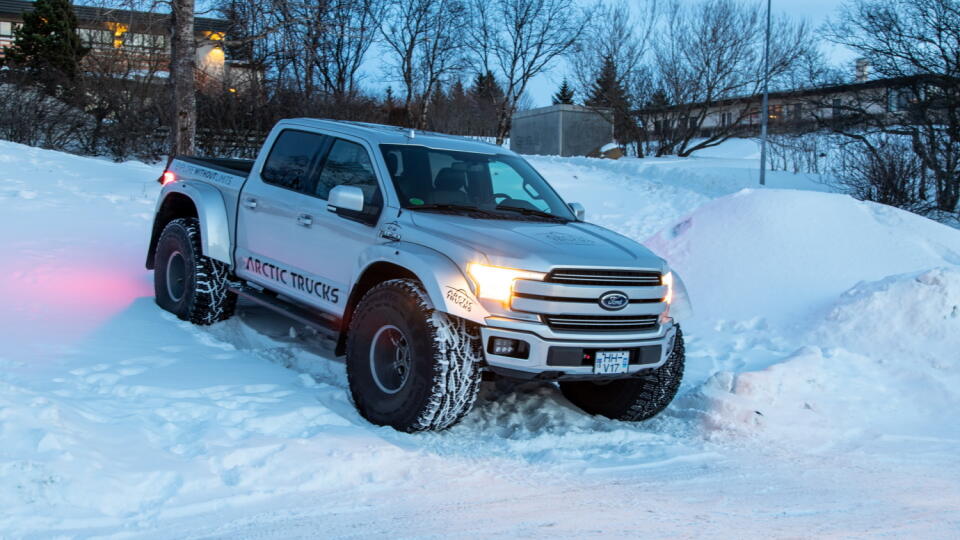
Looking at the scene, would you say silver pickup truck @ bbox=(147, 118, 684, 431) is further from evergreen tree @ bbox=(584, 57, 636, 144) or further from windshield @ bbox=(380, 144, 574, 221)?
→ evergreen tree @ bbox=(584, 57, 636, 144)

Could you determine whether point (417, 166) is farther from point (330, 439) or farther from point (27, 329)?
point (27, 329)

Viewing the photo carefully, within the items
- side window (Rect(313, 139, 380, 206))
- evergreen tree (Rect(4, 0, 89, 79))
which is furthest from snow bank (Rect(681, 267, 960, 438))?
evergreen tree (Rect(4, 0, 89, 79))

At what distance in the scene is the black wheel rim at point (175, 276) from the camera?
7402 mm

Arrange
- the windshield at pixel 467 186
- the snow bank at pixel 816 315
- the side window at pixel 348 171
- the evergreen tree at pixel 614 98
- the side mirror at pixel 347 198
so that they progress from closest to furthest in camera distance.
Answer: the side mirror at pixel 347 198 < the windshield at pixel 467 186 < the side window at pixel 348 171 < the snow bank at pixel 816 315 < the evergreen tree at pixel 614 98

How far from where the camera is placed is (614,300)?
492 cm

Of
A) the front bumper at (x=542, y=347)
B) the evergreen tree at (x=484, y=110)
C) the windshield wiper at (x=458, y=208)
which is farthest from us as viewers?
the evergreen tree at (x=484, y=110)

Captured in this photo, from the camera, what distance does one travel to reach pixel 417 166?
579 centimetres

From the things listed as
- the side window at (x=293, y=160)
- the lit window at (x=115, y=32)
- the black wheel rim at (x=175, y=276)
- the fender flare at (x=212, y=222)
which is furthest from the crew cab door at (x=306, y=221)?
the lit window at (x=115, y=32)

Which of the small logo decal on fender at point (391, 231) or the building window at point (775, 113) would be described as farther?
the building window at point (775, 113)

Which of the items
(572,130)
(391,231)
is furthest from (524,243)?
(572,130)

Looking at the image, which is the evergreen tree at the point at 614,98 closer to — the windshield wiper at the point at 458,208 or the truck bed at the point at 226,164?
the truck bed at the point at 226,164

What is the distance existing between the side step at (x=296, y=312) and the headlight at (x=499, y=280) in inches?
53.2

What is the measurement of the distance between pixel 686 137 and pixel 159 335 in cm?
2794

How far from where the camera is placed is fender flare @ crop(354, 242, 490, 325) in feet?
15.5
